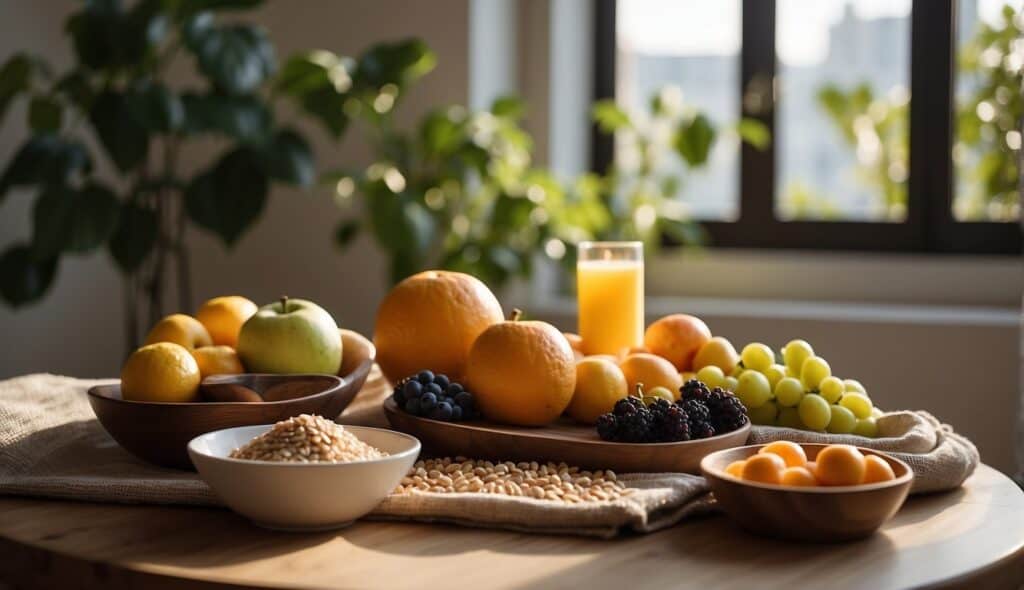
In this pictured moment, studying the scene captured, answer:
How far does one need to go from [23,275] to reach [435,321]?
7.42 ft

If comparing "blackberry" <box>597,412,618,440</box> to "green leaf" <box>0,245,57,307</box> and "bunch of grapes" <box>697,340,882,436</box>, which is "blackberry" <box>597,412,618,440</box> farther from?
"green leaf" <box>0,245,57,307</box>

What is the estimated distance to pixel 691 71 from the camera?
3949mm

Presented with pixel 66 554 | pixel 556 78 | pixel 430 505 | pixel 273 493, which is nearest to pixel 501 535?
pixel 430 505

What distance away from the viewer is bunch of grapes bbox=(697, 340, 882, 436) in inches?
55.7

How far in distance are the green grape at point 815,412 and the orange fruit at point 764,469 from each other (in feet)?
0.99

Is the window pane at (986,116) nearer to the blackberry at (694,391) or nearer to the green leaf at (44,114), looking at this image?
the blackberry at (694,391)

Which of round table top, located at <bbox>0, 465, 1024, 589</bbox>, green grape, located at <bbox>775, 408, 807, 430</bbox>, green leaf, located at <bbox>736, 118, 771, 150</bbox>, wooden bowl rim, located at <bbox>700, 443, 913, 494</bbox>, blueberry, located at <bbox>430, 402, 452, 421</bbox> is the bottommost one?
round table top, located at <bbox>0, 465, 1024, 589</bbox>

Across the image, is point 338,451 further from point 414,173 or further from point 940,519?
point 414,173

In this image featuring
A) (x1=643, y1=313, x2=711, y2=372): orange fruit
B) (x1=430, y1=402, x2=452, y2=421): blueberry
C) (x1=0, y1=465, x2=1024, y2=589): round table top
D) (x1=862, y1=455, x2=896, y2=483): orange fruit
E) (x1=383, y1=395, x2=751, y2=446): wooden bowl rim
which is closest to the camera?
(x1=0, y1=465, x2=1024, y2=589): round table top

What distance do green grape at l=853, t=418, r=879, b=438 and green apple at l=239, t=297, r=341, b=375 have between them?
25.5 inches

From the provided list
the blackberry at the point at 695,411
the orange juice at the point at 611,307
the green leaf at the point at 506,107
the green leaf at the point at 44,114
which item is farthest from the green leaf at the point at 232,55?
the blackberry at the point at 695,411

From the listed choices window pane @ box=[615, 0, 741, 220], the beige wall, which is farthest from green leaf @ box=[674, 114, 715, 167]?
the beige wall

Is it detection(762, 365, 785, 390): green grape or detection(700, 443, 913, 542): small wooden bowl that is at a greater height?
detection(762, 365, 785, 390): green grape

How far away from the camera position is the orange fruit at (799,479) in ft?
3.59
